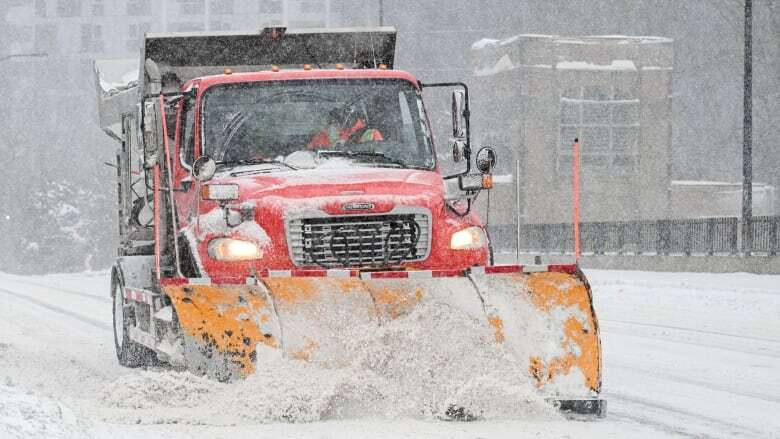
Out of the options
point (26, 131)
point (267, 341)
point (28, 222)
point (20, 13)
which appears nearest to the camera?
point (267, 341)

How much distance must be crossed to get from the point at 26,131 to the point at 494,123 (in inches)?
2852

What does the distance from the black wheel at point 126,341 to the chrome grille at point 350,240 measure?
279 centimetres

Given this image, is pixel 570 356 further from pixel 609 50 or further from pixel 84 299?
pixel 609 50

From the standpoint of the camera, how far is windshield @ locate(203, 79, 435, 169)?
34.0ft

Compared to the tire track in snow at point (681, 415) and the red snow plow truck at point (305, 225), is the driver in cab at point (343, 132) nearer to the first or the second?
the red snow plow truck at point (305, 225)

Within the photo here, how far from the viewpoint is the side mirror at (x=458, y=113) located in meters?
10.6

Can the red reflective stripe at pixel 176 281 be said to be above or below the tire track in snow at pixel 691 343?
above

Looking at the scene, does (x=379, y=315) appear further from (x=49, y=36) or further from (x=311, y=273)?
(x=49, y=36)

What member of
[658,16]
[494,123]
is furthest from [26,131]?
[494,123]

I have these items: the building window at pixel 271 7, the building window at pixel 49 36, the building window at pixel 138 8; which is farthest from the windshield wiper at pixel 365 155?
the building window at pixel 49 36

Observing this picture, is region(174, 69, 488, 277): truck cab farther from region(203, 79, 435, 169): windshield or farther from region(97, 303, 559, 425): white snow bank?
region(97, 303, 559, 425): white snow bank

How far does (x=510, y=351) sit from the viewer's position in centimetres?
838

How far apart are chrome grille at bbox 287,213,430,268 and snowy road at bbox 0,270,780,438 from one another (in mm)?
1351

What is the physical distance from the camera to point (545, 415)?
8.28 meters
